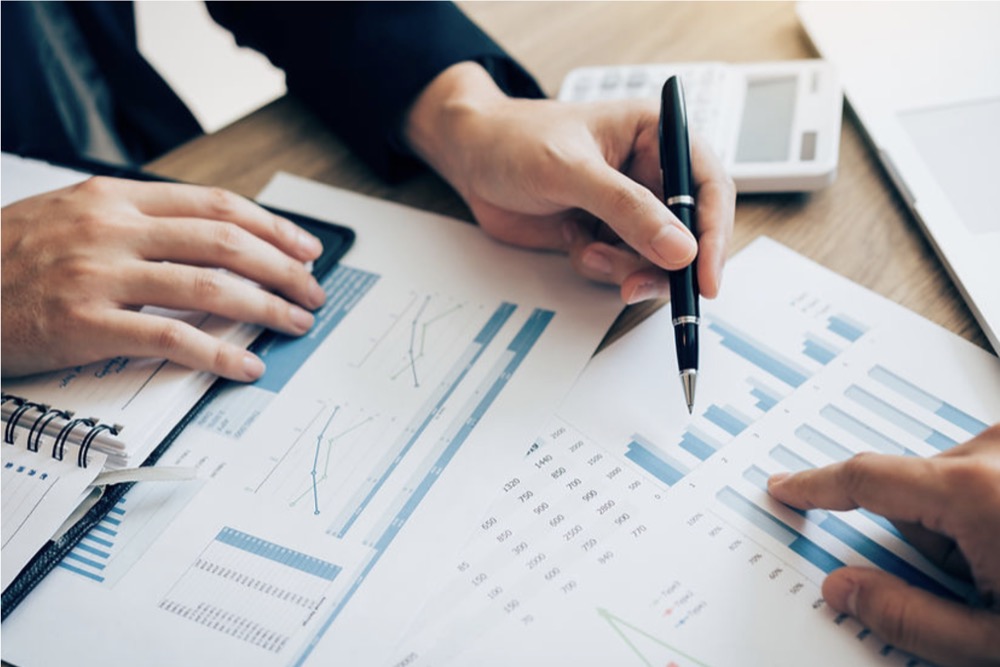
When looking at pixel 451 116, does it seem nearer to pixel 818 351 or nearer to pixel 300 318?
pixel 300 318

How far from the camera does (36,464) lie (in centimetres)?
59

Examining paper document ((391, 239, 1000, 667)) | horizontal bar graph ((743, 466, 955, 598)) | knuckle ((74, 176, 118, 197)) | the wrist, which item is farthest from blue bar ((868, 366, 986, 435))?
knuckle ((74, 176, 118, 197))

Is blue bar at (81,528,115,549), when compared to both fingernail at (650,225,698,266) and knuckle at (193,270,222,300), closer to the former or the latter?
knuckle at (193,270,222,300)

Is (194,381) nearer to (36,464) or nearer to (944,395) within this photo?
(36,464)

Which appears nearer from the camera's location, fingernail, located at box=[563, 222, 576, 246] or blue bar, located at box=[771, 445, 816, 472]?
blue bar, located at box=[771, 445, 816, 472]

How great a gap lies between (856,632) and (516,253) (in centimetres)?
40

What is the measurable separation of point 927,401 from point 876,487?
120 millimetres

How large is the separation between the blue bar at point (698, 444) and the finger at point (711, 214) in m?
0.11

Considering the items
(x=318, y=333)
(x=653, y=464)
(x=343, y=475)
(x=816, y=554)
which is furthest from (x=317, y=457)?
(x=816, y=554)

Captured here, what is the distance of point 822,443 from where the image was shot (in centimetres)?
57

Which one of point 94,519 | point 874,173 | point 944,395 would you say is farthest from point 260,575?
point 874,173

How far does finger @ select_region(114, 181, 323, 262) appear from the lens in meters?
0.72

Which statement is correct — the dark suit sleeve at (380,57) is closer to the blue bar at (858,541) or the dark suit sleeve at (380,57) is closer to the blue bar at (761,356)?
the blue bar at (761,356)

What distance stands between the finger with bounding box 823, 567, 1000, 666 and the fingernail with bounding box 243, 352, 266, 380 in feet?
1.42
